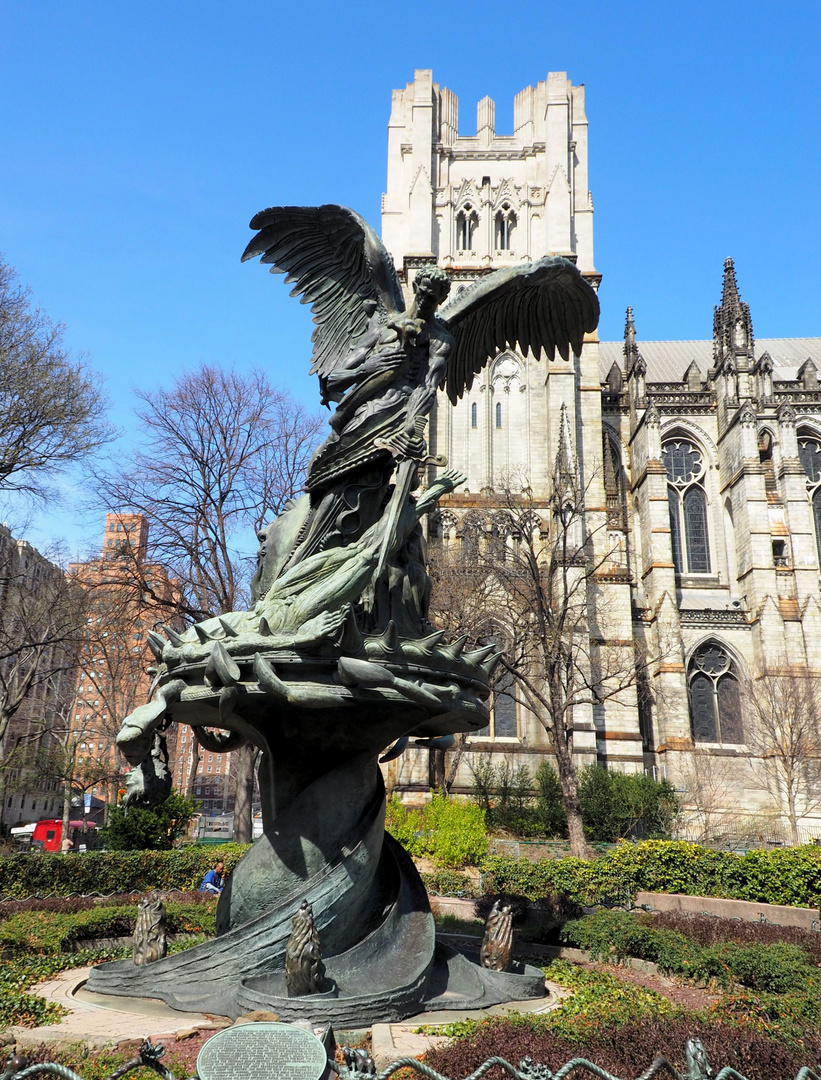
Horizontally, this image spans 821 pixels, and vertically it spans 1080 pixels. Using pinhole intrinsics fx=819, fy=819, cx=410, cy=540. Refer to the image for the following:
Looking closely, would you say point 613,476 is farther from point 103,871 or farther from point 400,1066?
point 400,1066

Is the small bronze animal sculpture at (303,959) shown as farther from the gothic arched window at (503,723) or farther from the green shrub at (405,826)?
the gothic arched window at (503,723)

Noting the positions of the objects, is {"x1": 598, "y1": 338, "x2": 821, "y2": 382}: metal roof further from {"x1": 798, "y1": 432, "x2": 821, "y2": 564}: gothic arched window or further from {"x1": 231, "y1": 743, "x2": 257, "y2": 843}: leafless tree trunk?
{"x1": 231, "y1": 743, "x2": 257, "y2": 843}: leafless tree trunk

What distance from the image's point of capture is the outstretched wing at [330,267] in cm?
751

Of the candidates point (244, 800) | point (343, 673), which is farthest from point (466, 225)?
point (343, 673)

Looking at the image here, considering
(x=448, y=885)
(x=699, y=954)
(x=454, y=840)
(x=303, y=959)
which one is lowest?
(x=448, y=885)

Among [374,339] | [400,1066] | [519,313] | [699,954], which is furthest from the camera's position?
[699,954]

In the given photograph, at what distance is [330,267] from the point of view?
25.6ft

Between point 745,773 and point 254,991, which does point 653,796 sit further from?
point 254,991

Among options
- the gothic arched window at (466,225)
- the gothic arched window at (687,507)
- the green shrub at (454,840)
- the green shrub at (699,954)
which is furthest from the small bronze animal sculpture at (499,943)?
the gothic arched window at (466,225)

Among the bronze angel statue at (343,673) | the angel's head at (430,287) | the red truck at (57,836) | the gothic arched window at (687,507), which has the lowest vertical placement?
the red truck at (57,836)

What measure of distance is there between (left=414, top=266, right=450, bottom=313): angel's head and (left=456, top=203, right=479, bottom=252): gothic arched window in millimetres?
38731

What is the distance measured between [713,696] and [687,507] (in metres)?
10.5

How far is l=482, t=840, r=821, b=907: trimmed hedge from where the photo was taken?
44.0 ft

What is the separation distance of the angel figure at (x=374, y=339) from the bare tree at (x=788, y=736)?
27598 millimetres
